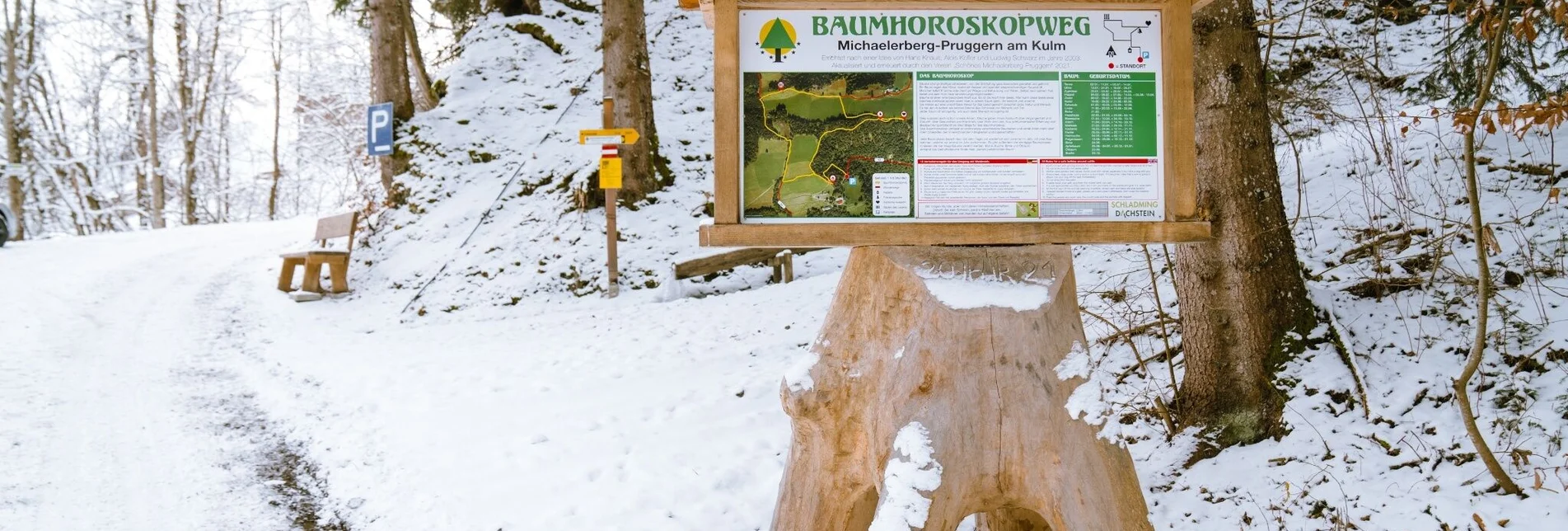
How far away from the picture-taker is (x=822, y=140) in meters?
2.57

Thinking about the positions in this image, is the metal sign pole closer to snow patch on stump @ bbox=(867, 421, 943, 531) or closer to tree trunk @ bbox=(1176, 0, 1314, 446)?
tree trunk @ bbox=(1176, 0, 1314, 446)

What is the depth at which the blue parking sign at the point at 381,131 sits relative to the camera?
12.2 meters

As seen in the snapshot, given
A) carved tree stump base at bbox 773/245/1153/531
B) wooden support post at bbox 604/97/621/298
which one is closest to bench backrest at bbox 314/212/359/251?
wooden support post at bbox 604/97/621/298

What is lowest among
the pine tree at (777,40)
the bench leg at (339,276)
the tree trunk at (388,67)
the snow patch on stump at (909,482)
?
the snow patch on stump at (909,482)

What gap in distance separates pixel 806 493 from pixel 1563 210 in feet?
13.8

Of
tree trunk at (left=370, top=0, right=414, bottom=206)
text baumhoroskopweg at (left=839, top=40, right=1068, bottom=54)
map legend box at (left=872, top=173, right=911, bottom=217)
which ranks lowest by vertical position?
map legend box at (left=872, top=173, right=911, bottom=217)

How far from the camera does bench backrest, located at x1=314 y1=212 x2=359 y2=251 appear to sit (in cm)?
1241

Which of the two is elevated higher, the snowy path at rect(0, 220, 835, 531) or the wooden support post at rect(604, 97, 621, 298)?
the wooden support post at rect(604, 97, 621, 298)

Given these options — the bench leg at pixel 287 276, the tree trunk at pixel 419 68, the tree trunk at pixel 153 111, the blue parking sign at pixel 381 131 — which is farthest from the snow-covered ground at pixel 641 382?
the tree trunk at pixel 153 111

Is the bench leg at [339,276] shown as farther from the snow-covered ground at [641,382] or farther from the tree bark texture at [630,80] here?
the tree bark texture at [630,80]

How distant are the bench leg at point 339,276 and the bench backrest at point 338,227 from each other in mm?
450

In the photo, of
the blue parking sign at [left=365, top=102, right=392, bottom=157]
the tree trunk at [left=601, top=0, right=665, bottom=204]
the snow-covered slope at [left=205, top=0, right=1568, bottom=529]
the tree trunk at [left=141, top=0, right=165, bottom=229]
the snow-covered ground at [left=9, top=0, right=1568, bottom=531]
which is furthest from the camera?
the tree trunk at [left=141, top=0, right=165, bottom=229]

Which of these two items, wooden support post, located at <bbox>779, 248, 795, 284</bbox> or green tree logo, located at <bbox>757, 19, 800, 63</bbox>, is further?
wooden support post, located at <bbox>779, 248, 795, 284</bbox>

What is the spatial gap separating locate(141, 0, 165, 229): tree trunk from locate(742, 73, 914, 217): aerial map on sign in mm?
26480
